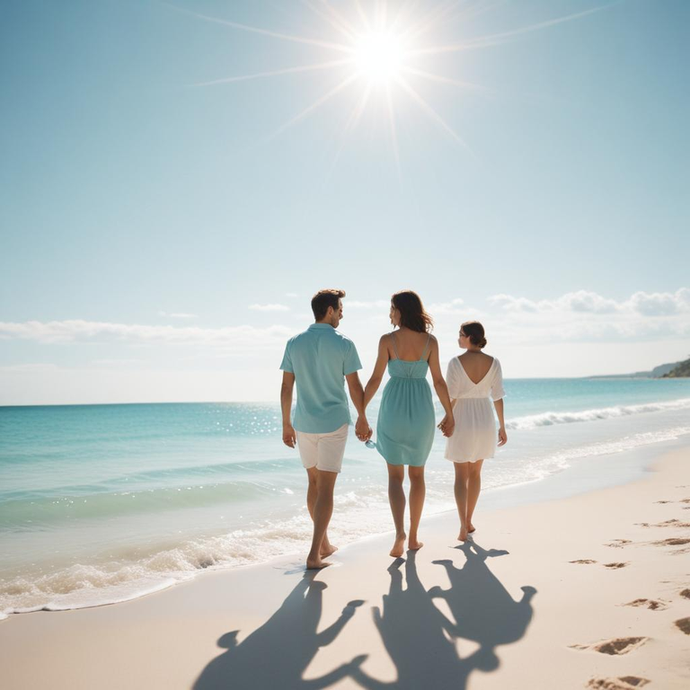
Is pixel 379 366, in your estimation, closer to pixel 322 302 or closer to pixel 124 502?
pixel 322 302

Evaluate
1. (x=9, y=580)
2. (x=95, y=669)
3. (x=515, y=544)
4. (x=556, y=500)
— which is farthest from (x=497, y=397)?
(x=9, y=580)

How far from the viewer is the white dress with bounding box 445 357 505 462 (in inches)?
198

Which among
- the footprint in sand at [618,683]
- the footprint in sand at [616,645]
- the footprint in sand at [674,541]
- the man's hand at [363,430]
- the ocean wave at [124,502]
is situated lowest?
the ocean wave at [124,502]

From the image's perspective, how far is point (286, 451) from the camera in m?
15.1

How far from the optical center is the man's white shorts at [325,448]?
432 centimetres

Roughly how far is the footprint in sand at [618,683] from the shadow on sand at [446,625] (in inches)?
16.9

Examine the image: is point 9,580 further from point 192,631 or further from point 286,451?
point 286,451

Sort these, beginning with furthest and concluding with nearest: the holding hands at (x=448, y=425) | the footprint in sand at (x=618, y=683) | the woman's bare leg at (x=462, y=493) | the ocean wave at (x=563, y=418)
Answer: the ocean wave at (x=563, y=418) → the woman's bare leg at (x=462, y=493) → the holding hands at (x=448, y=425) → the footprint in sand at (x=618, y=683)

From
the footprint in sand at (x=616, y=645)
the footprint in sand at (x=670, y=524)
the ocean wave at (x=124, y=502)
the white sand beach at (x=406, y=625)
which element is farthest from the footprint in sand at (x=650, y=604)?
the ocean wave at (x=124, y=502)

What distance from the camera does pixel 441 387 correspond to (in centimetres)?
466

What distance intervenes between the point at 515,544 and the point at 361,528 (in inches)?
70.8

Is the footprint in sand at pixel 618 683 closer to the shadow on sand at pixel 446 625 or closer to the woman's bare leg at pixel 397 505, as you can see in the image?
the shadow on sand at pixel 446 625

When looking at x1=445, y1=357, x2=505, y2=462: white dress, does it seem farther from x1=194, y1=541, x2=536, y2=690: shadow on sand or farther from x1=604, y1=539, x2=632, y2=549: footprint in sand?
x1=194, y1=541, x2=536, y2=690: shadow on sand

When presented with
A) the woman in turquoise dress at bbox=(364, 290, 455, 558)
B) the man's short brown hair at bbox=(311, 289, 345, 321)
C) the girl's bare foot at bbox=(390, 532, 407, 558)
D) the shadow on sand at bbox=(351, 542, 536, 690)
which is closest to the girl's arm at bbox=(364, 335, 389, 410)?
the woman in turquoise dress at bbox=(364, 290, 455, 558)
